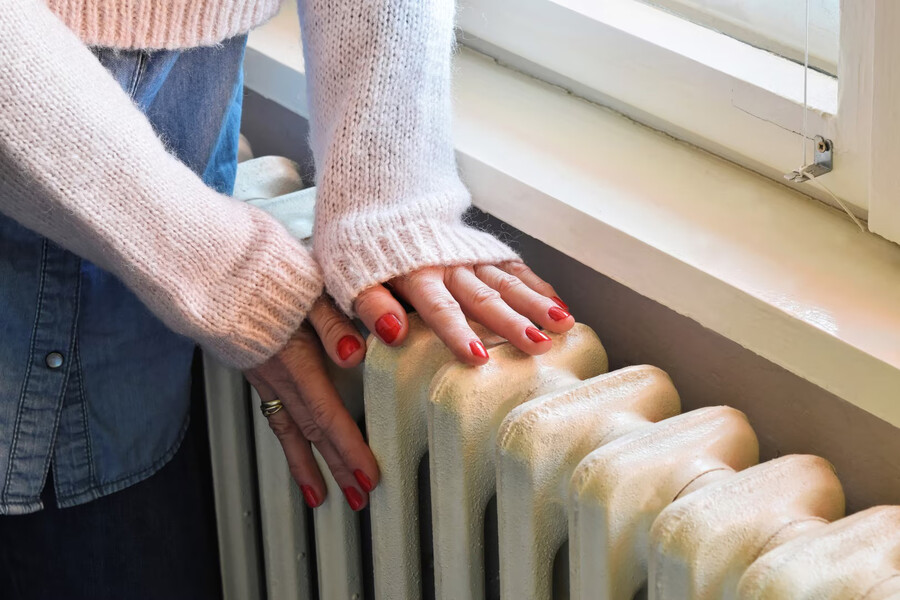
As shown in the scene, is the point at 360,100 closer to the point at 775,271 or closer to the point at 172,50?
the point at 172,50

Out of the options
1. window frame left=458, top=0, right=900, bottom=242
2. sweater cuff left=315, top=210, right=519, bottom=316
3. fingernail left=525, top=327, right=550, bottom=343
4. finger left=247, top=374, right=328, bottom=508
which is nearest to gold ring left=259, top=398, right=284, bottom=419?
finger left=247, top=374, right=328, bottom=508

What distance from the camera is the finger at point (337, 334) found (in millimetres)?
733

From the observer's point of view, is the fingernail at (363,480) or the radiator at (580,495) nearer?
the radiator at (580,495)

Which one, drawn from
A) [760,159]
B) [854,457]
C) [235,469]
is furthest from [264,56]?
[854,457]

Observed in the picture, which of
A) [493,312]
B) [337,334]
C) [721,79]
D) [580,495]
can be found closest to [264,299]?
[337,334]

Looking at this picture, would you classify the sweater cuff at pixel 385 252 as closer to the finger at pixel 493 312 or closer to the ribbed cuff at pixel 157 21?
the finger at pixel 493 312

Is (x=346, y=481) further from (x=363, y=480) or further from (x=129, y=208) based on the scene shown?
(x=129, y=208)

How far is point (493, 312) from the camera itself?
694 mm

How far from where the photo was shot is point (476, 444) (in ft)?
2.22

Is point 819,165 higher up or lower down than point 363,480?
higher up

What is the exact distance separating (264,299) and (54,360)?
0.19 m

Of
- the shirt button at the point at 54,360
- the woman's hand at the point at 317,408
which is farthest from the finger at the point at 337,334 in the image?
the shirt button at the point at 54,360

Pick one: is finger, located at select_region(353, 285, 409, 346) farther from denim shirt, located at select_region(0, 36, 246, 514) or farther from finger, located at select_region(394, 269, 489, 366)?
denim shirt, located at select_region(0, 36, 246, 514)

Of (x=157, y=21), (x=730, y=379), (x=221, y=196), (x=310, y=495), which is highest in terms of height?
(x=157, y=21)
